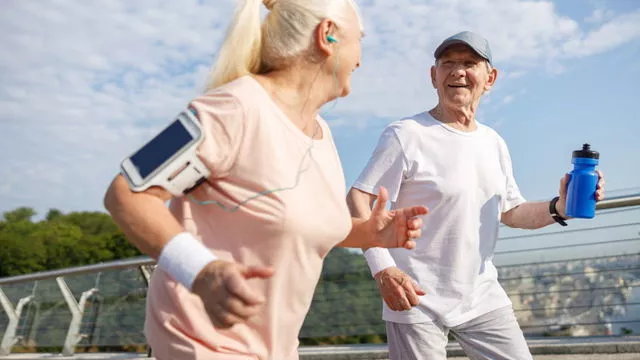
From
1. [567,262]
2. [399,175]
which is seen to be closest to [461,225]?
[399,175]

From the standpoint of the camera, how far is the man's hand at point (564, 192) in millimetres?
3270

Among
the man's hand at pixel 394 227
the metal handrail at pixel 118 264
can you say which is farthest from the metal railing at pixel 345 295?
the man's hand at pixel 394 227

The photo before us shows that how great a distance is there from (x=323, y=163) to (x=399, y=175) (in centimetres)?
136

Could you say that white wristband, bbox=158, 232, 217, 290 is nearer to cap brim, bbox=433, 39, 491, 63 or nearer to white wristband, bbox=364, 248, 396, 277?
white wristband, bbox=364, 248, 396, 277

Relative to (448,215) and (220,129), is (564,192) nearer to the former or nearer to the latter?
(448,215)

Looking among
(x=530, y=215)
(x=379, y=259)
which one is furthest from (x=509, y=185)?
(x=379, y=259)

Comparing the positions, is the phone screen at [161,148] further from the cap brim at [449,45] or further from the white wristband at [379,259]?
the cap brim at [449,45]

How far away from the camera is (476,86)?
3.48 meters

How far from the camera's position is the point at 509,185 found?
142 inches

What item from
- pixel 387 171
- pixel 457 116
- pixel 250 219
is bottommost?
pixel 250 219

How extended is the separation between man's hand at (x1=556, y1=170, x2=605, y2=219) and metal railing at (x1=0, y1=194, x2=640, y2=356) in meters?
2.57

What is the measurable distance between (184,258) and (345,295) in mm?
6185

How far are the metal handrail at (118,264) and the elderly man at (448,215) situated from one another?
2.49 m

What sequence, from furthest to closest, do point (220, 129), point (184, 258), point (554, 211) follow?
point (554, 211) < point (220, 129) < point (184, 258)
